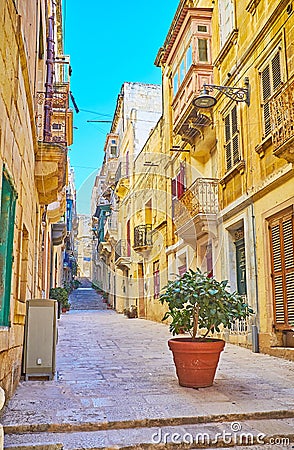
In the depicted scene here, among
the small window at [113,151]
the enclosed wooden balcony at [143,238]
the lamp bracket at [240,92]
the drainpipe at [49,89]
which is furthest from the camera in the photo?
the small window at [113,151]

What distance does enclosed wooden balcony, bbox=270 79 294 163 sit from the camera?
7.86 meters

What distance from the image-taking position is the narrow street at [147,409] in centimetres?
391

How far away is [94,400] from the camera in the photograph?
508 centimetres

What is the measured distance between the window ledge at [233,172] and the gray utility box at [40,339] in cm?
612

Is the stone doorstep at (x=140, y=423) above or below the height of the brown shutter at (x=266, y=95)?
below

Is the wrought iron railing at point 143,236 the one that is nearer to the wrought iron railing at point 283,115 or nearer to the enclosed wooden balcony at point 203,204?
the enclosed wooden balcony at point 203,204

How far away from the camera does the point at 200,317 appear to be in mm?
5867

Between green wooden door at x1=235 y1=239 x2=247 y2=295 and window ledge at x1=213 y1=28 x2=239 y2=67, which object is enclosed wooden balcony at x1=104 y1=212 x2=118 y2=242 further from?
green wooden door at x1=235 y1=239 x2=247 y2=295

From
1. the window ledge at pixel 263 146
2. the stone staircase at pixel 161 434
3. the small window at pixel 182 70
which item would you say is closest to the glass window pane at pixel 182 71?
the small window at pixel 182 70

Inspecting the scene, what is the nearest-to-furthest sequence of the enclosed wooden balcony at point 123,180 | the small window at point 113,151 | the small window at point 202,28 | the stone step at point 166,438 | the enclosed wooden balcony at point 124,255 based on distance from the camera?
the stone step at point 166,438 < the small window at point 202,28 < the enclosed wooden balcony at point 124,255 < the enclosed wooden balcony at point 123,180 < the small window at point 113,151

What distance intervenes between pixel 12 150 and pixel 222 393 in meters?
3.64

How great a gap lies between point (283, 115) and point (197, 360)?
4828 millimetres

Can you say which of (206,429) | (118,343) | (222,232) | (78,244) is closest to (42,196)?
(118,343)

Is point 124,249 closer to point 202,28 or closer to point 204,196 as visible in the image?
point 204,196
